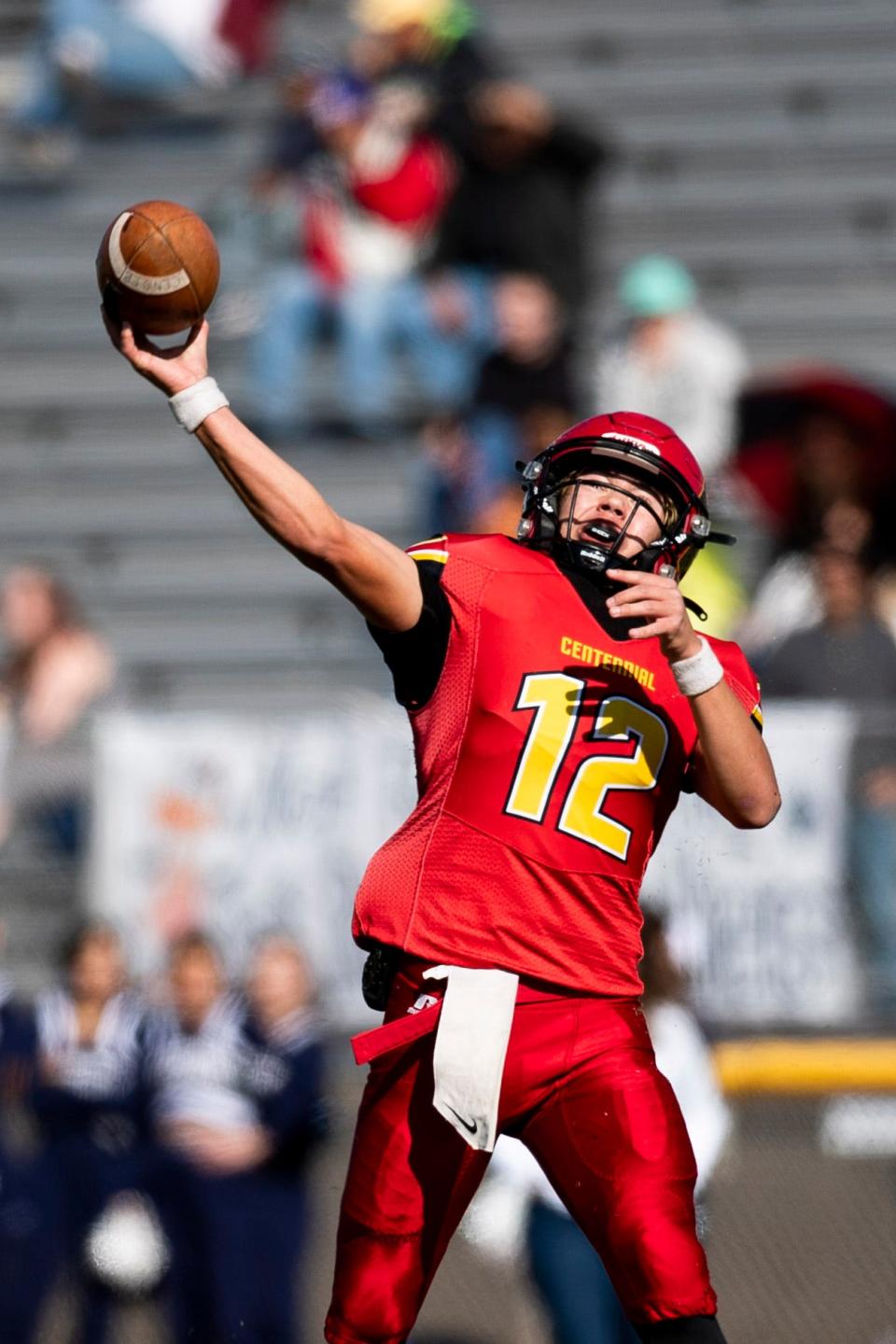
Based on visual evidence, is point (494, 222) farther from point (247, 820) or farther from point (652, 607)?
point (652, 607)

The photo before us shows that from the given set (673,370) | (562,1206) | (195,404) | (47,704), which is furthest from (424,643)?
(673,370)

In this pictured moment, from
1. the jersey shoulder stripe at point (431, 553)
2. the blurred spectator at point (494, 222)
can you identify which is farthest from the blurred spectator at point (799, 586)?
the jersey shoulder stripe at point (431, 553)

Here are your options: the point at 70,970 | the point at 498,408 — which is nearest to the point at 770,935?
the point at 70,970

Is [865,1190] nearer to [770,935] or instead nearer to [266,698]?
[770,935]

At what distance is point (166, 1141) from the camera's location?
18.7ft

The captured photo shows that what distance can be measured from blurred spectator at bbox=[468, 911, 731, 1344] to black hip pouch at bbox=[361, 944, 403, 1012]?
5.24 feet

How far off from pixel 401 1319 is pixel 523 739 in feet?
3.21

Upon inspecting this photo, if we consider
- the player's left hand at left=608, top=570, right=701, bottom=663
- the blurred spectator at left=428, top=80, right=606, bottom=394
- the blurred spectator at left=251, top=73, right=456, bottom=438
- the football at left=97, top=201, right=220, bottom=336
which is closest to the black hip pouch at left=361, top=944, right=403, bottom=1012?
the player's left hand at left=608, top=570, right=701, bottom=663

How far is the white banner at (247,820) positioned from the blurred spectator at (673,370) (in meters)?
1.98

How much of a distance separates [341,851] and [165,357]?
3.69 m

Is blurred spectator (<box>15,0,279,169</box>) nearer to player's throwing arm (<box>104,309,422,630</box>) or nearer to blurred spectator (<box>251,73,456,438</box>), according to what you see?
blurred spectator (<box>251,73,456,438</box>)

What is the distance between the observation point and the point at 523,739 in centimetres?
333

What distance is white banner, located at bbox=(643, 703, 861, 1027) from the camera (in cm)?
633

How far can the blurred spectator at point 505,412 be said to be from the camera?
826 centimetres
